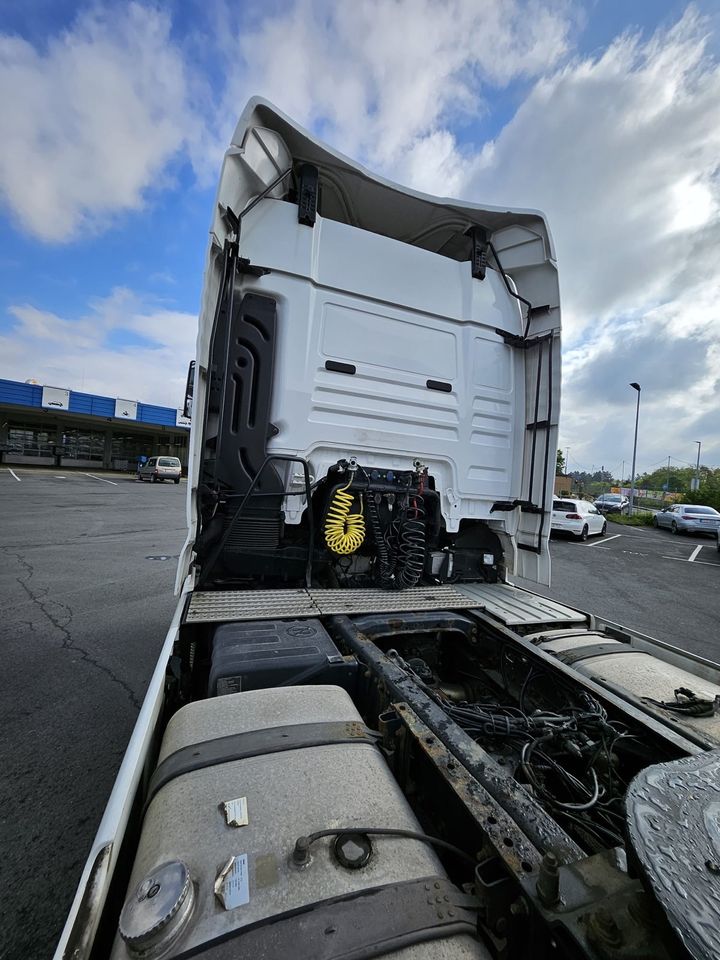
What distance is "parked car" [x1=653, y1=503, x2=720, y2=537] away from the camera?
18516 mm

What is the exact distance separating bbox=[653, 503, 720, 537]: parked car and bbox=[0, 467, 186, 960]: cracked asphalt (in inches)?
833

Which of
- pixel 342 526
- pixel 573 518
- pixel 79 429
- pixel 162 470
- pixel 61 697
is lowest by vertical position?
pixel 61 697

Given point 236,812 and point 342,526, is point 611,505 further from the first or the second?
point 236,812

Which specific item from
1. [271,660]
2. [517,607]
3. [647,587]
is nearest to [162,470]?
[647,587]

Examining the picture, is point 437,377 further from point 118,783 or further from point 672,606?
point 672,606

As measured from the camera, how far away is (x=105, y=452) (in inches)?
1452

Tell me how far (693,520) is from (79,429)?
42.1m

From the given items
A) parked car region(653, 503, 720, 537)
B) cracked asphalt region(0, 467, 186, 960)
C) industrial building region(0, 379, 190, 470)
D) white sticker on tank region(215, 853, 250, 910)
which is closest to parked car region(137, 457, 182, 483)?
industrial building region(0, 379, 190, 470)

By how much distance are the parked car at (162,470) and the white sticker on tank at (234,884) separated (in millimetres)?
28656

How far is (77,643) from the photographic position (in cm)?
405

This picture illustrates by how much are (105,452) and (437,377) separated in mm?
40465

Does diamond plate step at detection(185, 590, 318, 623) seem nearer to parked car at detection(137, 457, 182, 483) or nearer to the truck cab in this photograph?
the truck cab

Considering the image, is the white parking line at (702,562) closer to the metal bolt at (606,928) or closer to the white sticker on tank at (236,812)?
the metal bolt at (606,928)

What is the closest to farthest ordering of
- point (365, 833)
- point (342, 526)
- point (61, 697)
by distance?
point (365, 833)
point (342, 526)
point (61, 697)
